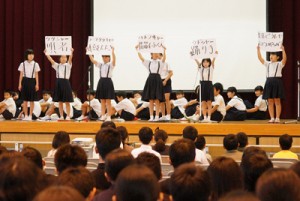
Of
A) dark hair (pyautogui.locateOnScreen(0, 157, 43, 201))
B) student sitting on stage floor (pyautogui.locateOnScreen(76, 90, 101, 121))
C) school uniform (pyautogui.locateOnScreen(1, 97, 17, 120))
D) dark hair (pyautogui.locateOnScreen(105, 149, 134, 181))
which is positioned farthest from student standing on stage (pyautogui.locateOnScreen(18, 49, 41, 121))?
dark hair (pyautogui.locateOnScreen(0, 157, 43, 201))

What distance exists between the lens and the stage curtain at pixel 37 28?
1460 centimetres

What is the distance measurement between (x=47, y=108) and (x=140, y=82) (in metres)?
2.58

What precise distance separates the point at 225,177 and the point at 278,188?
777mm

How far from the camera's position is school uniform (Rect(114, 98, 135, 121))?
12.1m

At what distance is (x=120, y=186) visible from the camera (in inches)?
89.0

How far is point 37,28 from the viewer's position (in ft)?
48.0

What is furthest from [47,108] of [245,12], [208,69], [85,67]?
[245,12]

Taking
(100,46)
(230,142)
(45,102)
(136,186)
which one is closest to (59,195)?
(136,186)

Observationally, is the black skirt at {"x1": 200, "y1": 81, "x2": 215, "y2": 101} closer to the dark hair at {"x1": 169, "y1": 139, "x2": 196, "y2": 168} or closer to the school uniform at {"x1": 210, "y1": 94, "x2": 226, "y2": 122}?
the school uniform at {"x1": 210, "y1": 94, "x2": 226, "y2": 122}

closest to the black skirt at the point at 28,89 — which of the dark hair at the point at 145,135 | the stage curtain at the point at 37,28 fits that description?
the stage curtain at the point at 37,28

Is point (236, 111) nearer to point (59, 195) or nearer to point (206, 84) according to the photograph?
point (206, 84)

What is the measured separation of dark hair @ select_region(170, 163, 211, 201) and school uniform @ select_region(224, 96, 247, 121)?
31.8 ft

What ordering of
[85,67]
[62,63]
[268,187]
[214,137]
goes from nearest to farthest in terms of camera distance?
[268,187]
[214,137]
[62,63]
[85,67]

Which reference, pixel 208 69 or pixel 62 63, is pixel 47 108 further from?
pixel 208 69
